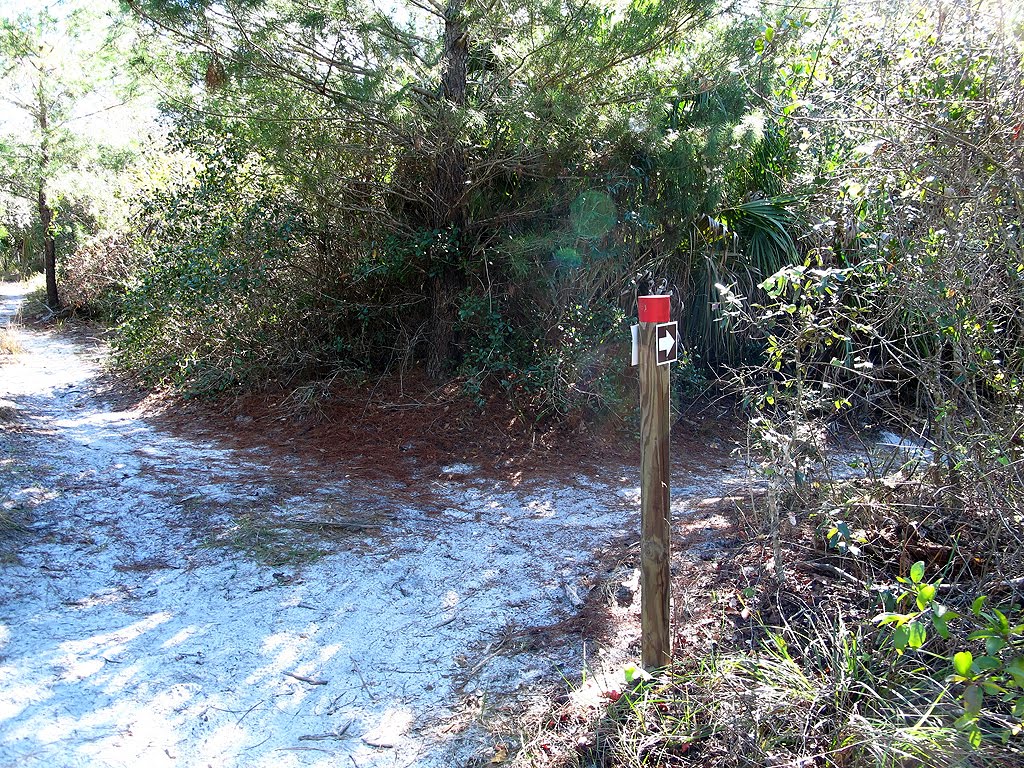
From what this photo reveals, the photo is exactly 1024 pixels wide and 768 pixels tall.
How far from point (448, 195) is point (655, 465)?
487 centimetres

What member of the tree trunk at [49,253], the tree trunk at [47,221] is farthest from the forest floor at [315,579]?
the tree trunk at [49,253]

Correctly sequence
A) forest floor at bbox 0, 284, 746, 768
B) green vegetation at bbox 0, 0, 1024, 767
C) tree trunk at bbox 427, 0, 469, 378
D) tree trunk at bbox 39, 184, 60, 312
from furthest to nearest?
tree trunk at bbox 39, 184, 60, 312 → tree trunk at bbox 427, 0, 469, 378 → forest floor at bbox 0, 284, 746, 768 → green vegetation at bbox 0, 0, 1024, 767

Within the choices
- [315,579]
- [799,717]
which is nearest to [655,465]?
[799,717]

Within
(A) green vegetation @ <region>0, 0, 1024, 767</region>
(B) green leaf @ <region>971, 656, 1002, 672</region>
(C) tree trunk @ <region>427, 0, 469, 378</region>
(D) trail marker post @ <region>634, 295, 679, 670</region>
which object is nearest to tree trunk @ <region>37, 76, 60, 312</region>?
(A) green vegetation @ <region>0, 0, 1024, 767</region>

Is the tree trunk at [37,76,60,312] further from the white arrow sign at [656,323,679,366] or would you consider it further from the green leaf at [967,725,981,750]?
the green leaf at [967,725,981,750]

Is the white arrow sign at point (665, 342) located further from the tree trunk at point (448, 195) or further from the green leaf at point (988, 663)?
the tree trunk at point (448, 195)

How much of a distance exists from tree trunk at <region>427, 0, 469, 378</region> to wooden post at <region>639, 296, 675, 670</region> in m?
3.63

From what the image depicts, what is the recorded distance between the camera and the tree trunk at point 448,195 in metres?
6.32

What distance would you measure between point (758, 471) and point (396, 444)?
3774 mm

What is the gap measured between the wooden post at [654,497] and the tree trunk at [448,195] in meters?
3.63

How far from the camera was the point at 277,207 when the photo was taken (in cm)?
804

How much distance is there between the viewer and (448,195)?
7371 mm

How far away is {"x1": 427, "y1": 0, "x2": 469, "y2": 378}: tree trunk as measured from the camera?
20.7 ft

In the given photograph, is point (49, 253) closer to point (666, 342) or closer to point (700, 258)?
point (700, 258)
